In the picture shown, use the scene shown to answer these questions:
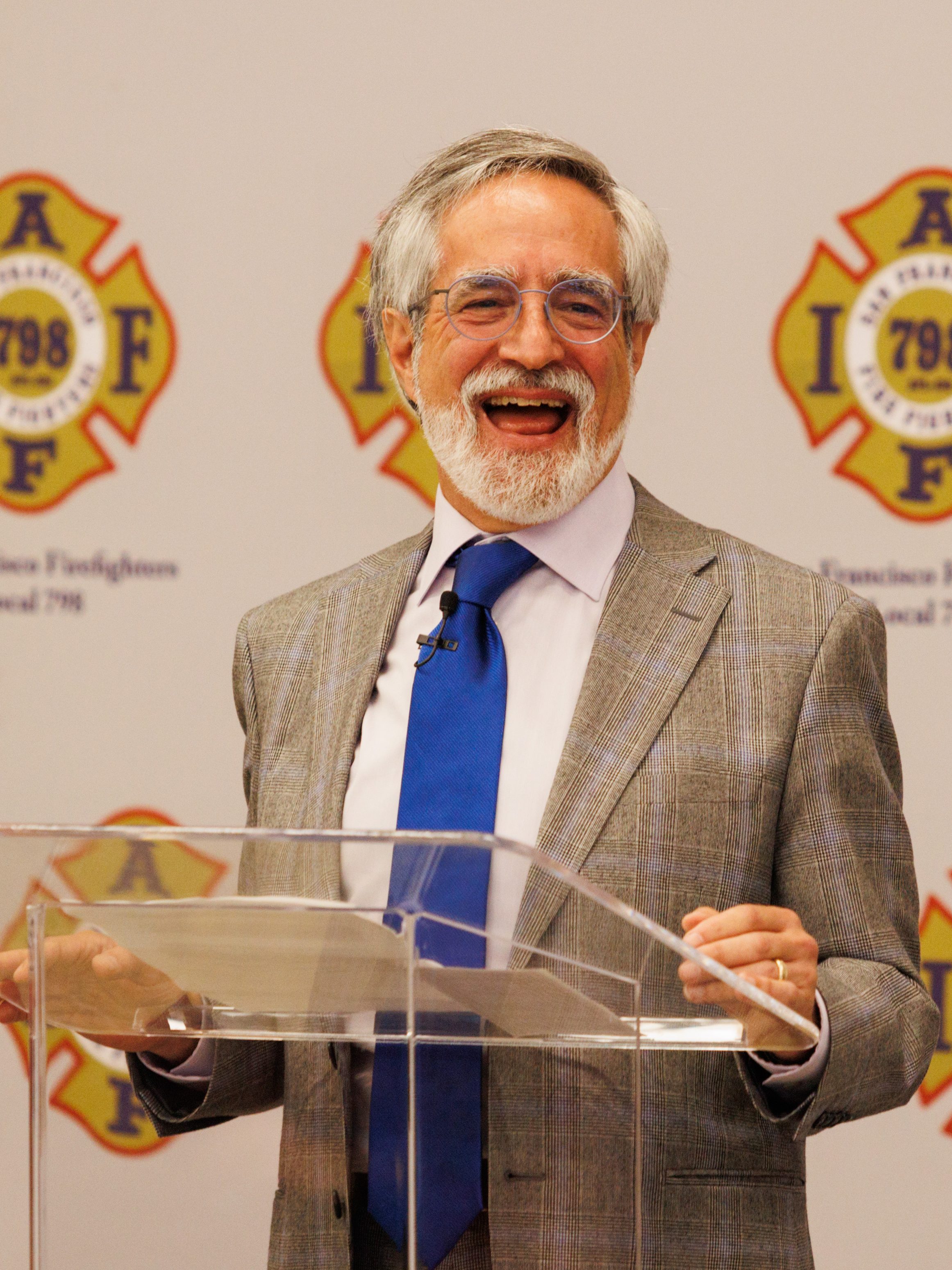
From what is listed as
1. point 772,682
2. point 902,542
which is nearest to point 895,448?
point 902,542

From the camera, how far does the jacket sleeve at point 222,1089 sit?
1.19m

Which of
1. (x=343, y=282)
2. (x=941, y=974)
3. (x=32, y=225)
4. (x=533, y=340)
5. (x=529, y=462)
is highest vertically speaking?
(x=32, y=225)

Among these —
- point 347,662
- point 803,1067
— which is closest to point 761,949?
point 803,1067

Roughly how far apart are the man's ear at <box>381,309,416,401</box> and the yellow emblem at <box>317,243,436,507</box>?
69 centimetres

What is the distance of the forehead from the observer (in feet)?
5.62

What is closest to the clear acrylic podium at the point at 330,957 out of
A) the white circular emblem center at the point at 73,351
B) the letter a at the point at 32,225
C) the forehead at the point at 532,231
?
the forehead at the point at 532,231

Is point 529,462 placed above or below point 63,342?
below

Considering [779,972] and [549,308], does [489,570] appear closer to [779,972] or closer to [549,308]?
[549,308]

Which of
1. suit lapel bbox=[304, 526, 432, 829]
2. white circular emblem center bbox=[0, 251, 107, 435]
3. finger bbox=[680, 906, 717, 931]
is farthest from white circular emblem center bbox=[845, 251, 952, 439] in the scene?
finger bbox=[680, 906, 717, 931]

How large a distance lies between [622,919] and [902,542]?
1.60 metres

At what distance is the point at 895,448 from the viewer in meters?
2.51

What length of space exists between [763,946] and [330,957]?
0.37m

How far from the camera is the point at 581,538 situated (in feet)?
5.64

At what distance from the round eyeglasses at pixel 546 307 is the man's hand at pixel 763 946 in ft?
2.35
